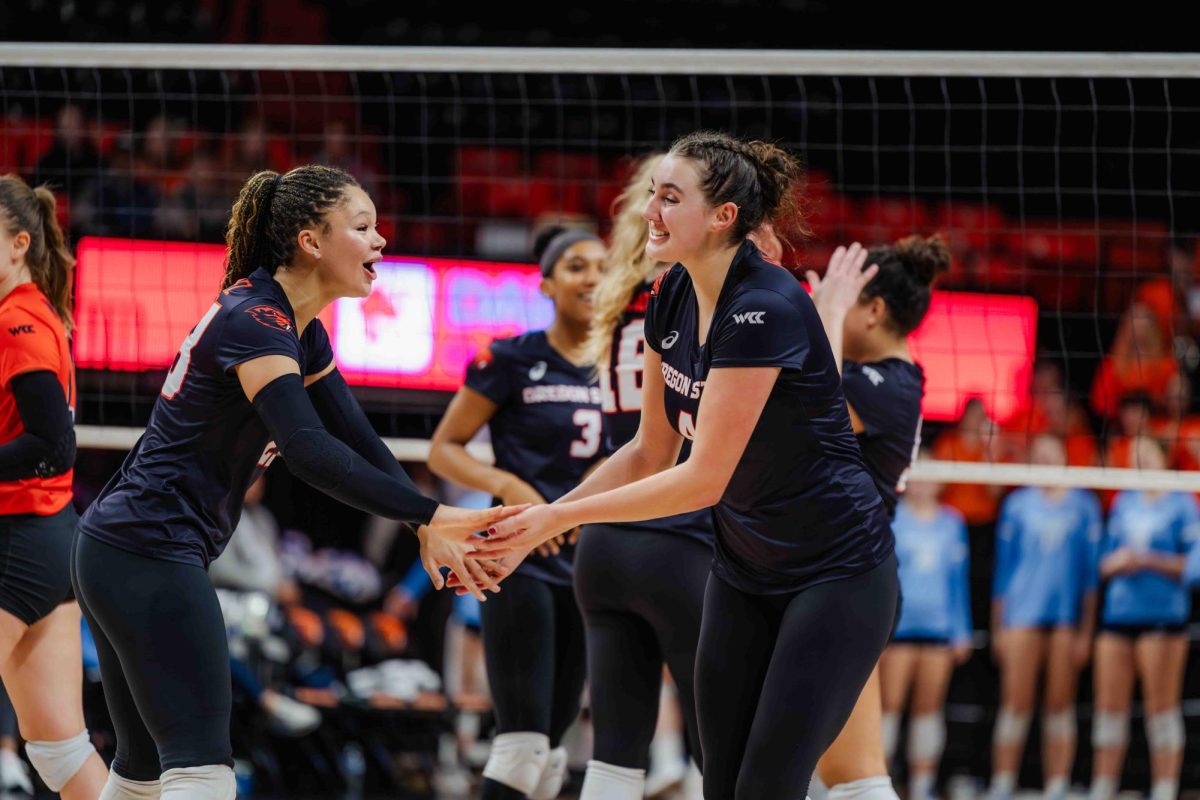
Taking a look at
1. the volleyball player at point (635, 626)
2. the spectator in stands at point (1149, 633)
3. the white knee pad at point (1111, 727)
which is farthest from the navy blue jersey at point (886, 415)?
the white knee pad at point (1111, 727)

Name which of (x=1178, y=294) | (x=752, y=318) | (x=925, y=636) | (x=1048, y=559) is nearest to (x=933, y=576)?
(x=925, y=636)

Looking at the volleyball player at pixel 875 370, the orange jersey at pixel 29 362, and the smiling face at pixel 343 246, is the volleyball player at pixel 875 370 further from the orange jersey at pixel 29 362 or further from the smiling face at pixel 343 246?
the orange jersey at pixel 29 362

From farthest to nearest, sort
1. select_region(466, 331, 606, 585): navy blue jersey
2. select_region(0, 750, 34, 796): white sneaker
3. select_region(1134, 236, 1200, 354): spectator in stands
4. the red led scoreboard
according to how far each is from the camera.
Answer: select_region(1134, 236, 1200, 354): spectator in stands, the red led scoreboard, select_region(0, 750, 34, 796): white sneaker, select_region(466, 331, 606, 585): navy blue jersey

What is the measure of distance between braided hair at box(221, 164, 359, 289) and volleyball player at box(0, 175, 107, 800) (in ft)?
2.17

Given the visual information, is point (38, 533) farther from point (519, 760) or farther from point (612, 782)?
point (612, 782)

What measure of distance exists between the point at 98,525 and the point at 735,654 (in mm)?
1458

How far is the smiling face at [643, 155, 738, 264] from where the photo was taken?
10.4ft

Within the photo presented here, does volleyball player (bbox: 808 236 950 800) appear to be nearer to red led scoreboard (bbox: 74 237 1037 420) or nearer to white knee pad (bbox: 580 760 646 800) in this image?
white knee pad (bbox: 580 760 646 800)

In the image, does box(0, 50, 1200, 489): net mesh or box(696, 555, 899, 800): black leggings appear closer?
box(696, 555, 899, 800): black leggings

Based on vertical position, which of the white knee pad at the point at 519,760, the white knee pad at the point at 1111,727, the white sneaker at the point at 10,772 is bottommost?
the white knee pad at the point at 1111,727

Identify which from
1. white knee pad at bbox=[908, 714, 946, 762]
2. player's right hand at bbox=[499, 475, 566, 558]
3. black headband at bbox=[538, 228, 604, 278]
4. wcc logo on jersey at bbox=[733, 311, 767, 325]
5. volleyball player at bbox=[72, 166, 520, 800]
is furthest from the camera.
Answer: white knee pad at bbox=[908, 714, 946, 762]

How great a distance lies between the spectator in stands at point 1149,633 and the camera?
22.4 ft

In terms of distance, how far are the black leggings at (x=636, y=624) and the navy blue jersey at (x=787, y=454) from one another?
1.85 ft

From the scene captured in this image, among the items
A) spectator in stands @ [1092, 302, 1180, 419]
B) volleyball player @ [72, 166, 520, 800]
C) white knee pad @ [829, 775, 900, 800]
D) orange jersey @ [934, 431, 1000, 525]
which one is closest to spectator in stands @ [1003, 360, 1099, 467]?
spectator in stands @ [1092, 302, 1180, 419]
